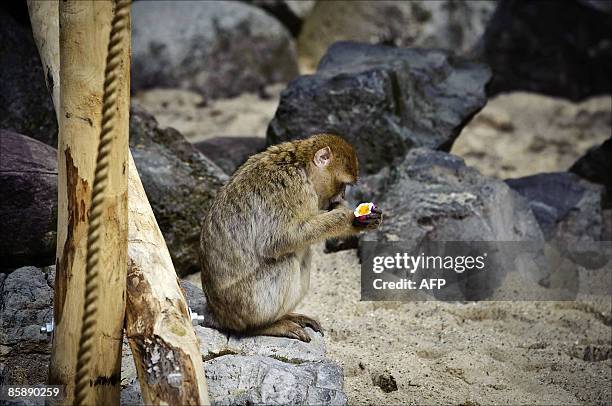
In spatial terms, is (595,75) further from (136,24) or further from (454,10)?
(136,24)

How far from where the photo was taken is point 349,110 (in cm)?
713

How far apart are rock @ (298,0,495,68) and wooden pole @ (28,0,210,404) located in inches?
270

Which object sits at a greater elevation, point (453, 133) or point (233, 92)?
point (233, 92)

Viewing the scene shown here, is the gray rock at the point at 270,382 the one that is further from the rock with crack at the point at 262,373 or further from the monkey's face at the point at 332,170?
the monkey's face at the point at 332,170

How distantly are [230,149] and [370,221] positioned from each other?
125 inches

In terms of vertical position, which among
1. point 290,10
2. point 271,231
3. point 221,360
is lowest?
point 221,360

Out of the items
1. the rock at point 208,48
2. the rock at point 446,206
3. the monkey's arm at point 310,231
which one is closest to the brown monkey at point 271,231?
the monkey's arm at point 310,231

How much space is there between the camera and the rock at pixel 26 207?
5.20m

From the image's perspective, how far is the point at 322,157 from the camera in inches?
179

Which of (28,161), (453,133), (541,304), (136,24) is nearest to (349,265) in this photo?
(541,304)

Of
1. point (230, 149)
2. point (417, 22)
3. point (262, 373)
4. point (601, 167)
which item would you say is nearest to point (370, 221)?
point (262, 373)

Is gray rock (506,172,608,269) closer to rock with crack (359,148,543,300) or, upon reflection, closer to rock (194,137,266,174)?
rock with crack (359,148,543,300)

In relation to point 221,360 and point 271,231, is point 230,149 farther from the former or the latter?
point 221,360

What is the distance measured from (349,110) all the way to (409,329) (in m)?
2.38
